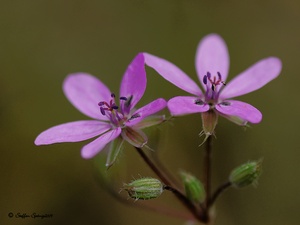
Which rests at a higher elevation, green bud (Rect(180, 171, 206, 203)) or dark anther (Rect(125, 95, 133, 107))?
dark anther (Rect(125, 95, 133, 107))

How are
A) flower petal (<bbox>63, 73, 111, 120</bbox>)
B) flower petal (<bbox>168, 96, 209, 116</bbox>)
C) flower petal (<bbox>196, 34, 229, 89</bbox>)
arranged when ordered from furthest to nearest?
flower petal (<bbox>196, 34, 229, 89</bbox>) < flower petal (<bbox>63, 73, 111, 120</bbox>) < flower petal (<bbox>168, 96, 209, 116</bbox>)

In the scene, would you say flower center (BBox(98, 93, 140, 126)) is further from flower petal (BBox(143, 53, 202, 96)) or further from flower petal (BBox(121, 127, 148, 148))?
flower petal (BBox(143, 53, 202, 96))

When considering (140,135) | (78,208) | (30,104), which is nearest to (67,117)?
(30,104)

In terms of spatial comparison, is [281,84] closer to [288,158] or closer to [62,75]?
[288,158]

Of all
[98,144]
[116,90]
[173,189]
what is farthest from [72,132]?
[116,90]

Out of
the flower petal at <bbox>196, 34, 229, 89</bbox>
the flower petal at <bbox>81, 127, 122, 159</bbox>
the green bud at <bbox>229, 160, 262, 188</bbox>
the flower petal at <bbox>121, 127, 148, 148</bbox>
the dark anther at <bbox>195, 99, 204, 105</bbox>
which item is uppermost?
the flower petal at <bbox>196, 34, 229, 89</bbox>

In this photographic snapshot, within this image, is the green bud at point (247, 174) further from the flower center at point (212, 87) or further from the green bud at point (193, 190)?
the flower center at point (212, 87)

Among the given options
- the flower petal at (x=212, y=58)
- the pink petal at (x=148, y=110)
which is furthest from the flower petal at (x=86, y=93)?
the flower petal at (x=212, y=58)

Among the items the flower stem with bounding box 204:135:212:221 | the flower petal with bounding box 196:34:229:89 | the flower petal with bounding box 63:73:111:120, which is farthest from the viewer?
the flower petal with bounding box 196:34:229:89

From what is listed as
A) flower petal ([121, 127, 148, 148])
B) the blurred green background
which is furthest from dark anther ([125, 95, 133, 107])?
the blurred green background
